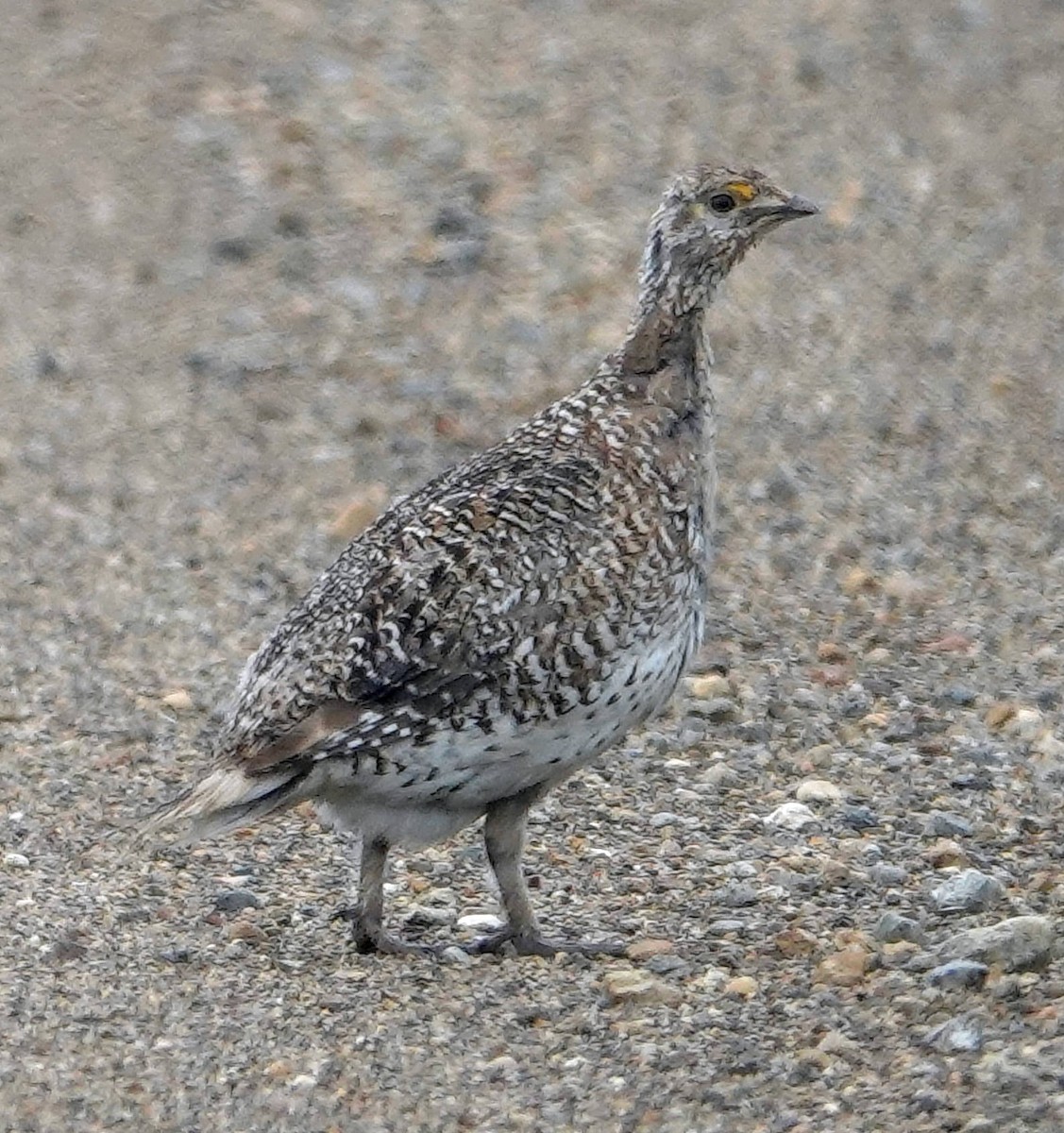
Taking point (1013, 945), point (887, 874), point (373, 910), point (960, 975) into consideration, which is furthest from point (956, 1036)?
point (373, 910)

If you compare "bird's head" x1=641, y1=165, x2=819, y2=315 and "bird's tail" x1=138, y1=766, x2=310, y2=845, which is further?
"bird's head" x1=641, y1=165, x2=819, y2=315

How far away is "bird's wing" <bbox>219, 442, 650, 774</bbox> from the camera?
609cm

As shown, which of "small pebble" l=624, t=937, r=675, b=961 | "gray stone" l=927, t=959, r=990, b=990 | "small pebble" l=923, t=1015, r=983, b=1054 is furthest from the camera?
A: "small pebble" l=624, t=937, r=675, b=961

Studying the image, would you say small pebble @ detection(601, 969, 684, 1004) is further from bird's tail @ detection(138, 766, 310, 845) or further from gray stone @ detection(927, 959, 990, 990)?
bird's tail @ detection(138, 766, 310, 845)

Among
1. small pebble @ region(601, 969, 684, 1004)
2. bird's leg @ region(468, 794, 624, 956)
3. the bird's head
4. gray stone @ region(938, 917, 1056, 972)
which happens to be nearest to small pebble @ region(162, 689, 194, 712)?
bird's leg @ region(468, 794, 624, 956)

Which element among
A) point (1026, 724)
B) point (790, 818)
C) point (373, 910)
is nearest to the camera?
point (373, 910)

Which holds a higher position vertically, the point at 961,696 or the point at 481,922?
the point at 961,696

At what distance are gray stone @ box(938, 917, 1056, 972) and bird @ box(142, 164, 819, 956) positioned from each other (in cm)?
94

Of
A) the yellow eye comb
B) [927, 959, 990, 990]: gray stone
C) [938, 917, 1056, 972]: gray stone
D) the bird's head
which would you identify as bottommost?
[927, 959, 990, 990]: gray stone

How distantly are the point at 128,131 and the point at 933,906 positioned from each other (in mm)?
8179

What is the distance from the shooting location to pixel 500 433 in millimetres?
10633

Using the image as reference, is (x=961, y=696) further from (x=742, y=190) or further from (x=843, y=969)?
(x=843, y=969)

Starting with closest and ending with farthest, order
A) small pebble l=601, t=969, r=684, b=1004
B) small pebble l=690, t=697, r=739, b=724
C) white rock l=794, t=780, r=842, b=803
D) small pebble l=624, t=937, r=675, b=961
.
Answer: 1. small pebble l=601, t=969, r=684, b=1004
2. small pebble l=624, t=937, r=675, b=961
3. white rock l=794, t=780, r=842, b=803
4. small pebble l=690, t=697, r=739, b=724

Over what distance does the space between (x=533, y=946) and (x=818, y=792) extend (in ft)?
4.93
